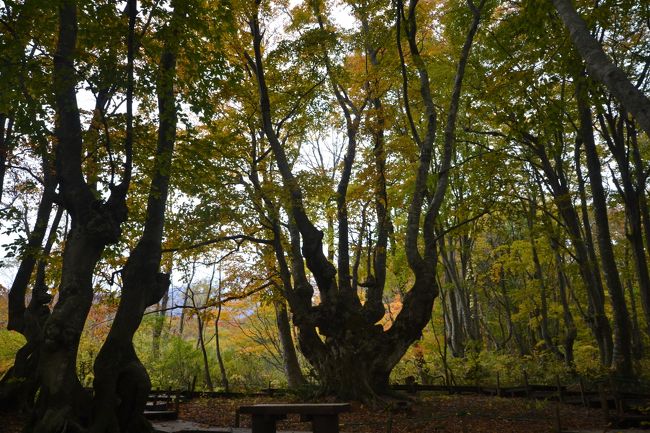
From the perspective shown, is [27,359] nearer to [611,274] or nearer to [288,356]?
[288,356]

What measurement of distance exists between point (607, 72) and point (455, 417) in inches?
285

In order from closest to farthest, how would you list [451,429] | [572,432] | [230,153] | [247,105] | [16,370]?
[572,432] < [451,429] < [16,370] < [230,153] < [247,105]

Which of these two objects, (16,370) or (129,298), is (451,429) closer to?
(129,298)

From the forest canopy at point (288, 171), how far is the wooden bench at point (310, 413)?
2148 millimetres

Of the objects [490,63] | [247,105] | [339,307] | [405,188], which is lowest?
[339,307]

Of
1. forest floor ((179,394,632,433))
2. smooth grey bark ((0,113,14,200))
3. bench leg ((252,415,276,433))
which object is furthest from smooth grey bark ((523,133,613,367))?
smooth grey bark ((0,113,14,200))

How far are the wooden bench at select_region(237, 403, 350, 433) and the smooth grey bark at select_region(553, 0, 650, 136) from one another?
4.78 m

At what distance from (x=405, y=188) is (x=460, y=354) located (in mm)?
9776

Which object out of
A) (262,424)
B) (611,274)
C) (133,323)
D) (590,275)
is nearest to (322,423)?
(262,424)

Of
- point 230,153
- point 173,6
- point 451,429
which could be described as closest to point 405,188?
point 230,153

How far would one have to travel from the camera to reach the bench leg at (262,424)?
6520mm

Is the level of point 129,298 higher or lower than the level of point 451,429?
higher

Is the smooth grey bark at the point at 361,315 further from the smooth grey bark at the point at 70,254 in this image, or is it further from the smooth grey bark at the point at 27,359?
the smooth grey bark at the point at 27,359

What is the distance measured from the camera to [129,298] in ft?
25.0
